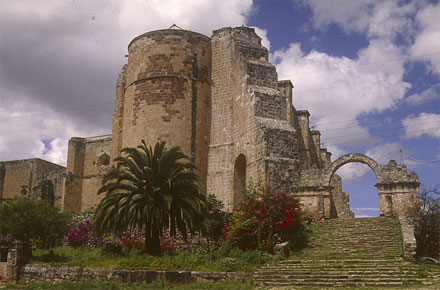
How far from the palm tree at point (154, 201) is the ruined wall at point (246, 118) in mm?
3917

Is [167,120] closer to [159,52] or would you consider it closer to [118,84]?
[159,52]

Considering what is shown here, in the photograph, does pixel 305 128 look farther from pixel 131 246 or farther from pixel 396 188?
pixel 131 246

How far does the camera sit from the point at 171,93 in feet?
72.1

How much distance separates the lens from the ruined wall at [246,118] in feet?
61.5

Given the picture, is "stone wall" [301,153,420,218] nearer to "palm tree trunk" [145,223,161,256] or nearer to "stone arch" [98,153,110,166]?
"palm tree trunk" [145,223,161,256]

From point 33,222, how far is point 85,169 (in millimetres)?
16499

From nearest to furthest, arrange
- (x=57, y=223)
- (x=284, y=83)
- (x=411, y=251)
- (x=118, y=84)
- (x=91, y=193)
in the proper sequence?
(x=411, y=251) → (x=57, y=223) → (x=118, y=84) → (x=284, y=83) → (x=91, y=193)

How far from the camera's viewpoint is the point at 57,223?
1781 cm

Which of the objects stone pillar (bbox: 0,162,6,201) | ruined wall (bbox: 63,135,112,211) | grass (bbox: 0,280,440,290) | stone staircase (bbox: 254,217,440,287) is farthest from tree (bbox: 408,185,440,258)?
stone pillar (bbox: 0,162,6,201)

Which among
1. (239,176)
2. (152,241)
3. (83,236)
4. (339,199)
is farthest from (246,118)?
(339,199)

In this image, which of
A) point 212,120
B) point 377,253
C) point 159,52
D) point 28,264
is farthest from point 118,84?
point 377,253

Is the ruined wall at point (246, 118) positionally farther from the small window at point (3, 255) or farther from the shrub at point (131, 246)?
the small window at point (3, 255)

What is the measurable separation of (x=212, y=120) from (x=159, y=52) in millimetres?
4253

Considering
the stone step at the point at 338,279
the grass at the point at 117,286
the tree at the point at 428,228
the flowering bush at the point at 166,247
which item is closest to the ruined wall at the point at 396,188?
the tree at the point at 428,228
